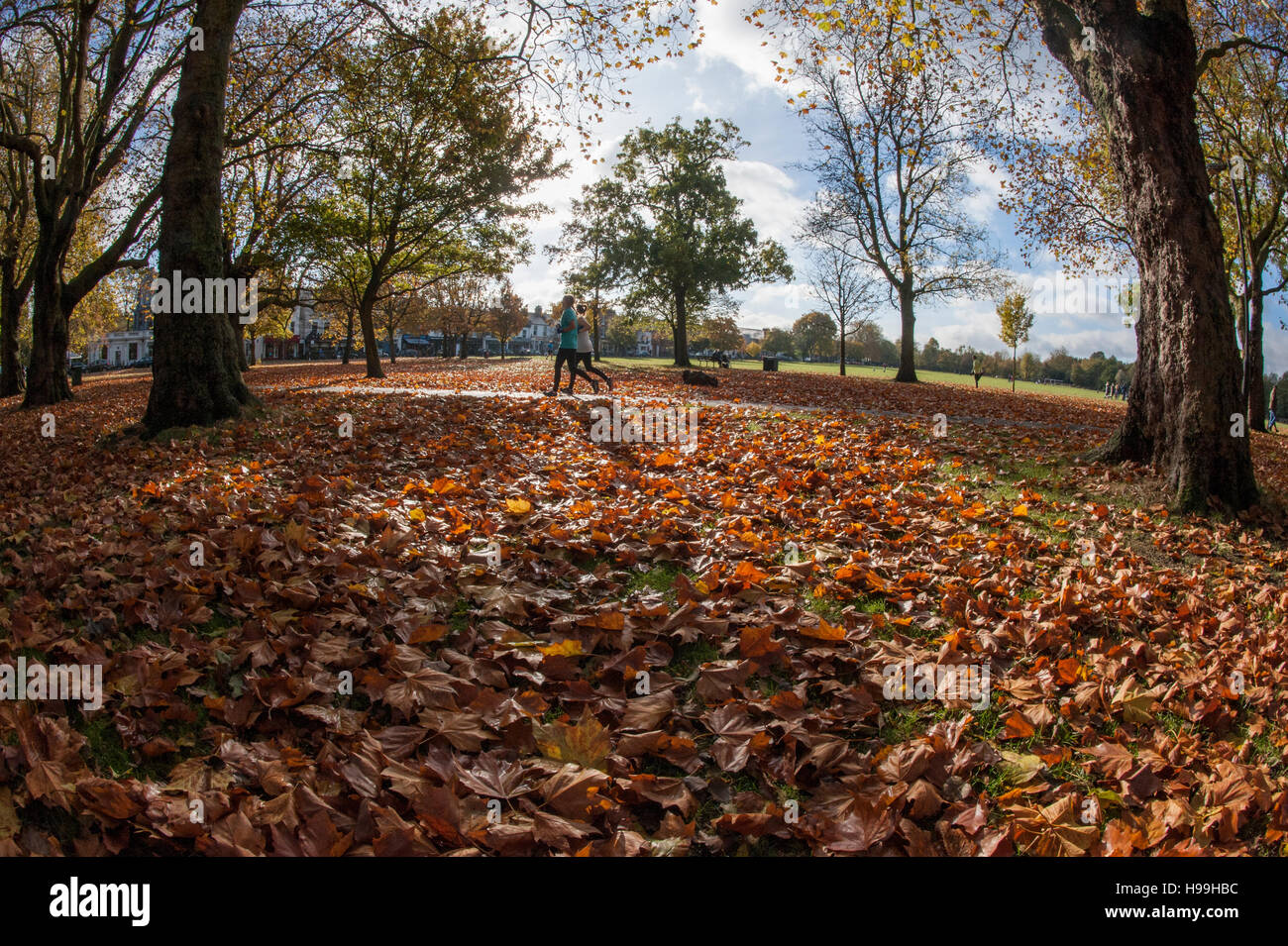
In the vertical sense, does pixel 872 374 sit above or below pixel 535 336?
below

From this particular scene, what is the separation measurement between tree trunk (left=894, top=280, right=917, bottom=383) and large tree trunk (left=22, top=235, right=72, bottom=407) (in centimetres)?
2838

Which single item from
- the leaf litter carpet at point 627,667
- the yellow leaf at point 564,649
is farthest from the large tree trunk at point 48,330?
the yellow leaf at point 564,649

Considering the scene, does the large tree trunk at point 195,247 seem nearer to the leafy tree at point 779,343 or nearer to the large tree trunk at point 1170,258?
the large tree trunk at point 1170,258

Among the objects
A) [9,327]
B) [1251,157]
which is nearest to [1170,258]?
[1251,157]

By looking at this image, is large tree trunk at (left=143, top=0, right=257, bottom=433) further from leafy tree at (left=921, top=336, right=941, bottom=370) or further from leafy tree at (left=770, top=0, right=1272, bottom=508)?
leafy tree at (left=921, top=336, right=941, bottom=370)

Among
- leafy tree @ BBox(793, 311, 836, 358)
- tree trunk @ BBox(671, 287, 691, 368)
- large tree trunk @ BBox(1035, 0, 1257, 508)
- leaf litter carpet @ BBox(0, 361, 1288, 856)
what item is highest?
leafy tree @ BBox(793, 311, 836, 358)

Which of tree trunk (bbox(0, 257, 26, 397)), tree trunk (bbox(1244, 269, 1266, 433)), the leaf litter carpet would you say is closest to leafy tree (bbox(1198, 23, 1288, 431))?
tree trunk (bbox(1244, 269, 1266, 433))

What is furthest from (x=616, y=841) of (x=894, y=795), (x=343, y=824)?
(x=894, y=795)

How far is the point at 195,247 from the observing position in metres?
8.38

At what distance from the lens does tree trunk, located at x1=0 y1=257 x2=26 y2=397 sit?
2144 centimetres

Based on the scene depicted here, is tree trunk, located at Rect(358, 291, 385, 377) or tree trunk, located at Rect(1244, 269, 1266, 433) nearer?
tree trunk, located at Rect(1244, 269, 1266, 433)

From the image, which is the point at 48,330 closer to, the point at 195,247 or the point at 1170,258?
the point at 195,247

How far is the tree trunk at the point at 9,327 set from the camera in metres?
21.4

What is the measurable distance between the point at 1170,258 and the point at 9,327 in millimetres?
30288
